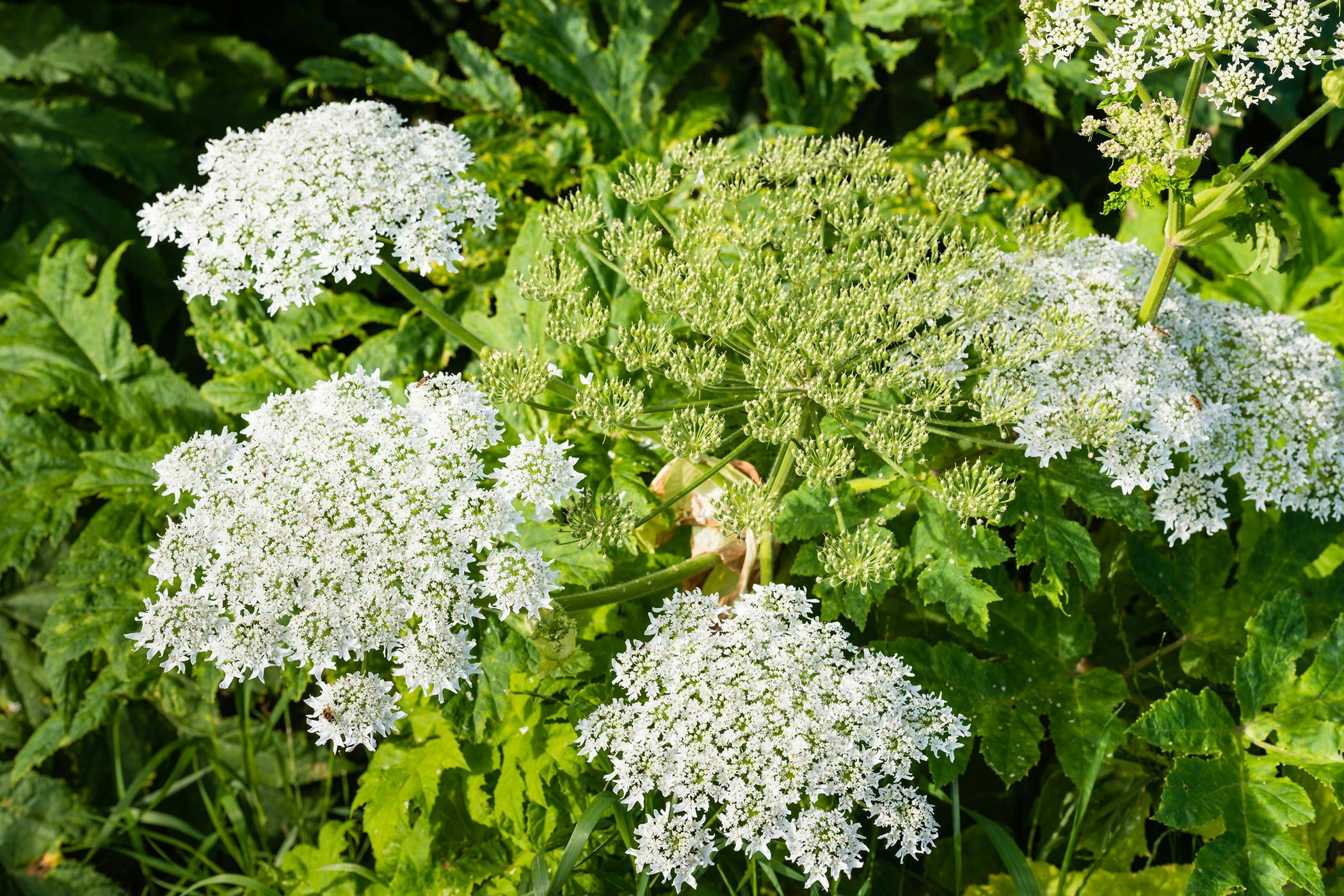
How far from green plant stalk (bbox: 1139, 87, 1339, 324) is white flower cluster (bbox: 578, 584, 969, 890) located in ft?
4.10

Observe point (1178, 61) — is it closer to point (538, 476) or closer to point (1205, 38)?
point (1205, 38)

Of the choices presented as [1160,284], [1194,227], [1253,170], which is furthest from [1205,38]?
[1160,284]

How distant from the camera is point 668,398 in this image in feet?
10.7

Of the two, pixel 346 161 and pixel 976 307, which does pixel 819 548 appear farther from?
pixel 346 161

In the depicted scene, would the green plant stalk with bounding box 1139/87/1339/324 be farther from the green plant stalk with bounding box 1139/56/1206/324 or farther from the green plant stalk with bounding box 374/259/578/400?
the green plant stalk with bounding box 374/259/578/400

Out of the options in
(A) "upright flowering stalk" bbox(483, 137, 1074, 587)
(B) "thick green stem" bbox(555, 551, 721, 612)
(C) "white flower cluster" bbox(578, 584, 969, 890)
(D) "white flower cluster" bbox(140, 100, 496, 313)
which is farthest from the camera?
(B) "thick green stem" bbox(555, 551, 721, 612)

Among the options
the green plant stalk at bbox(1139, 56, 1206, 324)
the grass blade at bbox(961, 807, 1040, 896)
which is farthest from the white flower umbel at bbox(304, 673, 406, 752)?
the green plant stalk at bbox(1139, 56, 1206, 324)

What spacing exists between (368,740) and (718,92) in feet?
11.2

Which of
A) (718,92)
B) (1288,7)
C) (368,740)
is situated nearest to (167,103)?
(718,92)

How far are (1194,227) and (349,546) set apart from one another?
217 centimetres

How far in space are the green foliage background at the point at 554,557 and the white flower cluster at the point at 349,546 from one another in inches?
19.2

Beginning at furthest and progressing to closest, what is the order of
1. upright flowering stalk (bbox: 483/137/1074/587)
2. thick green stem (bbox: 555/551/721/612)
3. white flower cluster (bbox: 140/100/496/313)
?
thick green stem (bbox: 555/551/721/612), white flower cluster (bbox: 140/100/496/313), upright flowering stalk (bbox: 483/137/1074/587)

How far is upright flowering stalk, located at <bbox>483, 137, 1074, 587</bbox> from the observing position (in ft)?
8.00

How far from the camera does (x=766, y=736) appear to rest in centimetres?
221
